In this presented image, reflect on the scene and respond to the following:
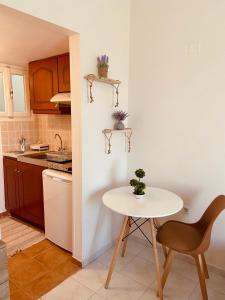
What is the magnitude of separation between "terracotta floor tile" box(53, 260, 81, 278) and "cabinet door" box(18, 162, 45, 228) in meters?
0.70

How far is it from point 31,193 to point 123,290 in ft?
5.20

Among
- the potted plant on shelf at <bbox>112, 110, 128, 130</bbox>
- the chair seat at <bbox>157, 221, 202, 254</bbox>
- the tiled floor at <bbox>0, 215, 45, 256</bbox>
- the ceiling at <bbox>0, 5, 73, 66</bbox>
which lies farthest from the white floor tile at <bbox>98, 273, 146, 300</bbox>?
the ceiling at <bbox>0, 5, 73, 66</bbox>

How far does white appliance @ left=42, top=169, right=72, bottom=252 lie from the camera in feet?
Answer: 7.26

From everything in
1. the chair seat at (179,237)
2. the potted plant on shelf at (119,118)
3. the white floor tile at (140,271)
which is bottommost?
the white floor tile at (140,271)

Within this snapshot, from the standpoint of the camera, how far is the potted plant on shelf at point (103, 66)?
1.96 metres

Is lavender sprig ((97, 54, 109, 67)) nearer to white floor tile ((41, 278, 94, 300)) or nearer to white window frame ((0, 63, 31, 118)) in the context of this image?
white window frame ((0, 63, 31, 118))

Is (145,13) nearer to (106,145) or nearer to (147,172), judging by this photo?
(106,145)

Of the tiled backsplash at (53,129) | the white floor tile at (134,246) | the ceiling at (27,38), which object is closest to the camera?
the ceiling at (27,38)

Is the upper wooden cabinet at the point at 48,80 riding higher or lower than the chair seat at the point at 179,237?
higher

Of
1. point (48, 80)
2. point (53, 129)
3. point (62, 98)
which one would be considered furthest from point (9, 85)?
point (62, 98)

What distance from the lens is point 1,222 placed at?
302cm

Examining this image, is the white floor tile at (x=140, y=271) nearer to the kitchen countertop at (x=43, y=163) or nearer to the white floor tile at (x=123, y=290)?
the white floor tile at (x=123, y=290)

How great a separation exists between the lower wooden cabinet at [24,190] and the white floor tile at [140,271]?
3.89 feet

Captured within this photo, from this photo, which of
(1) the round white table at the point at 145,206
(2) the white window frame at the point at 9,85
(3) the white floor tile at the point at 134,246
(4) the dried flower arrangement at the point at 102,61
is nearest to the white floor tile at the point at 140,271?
(3) the white floor tile at the point at 134,246
